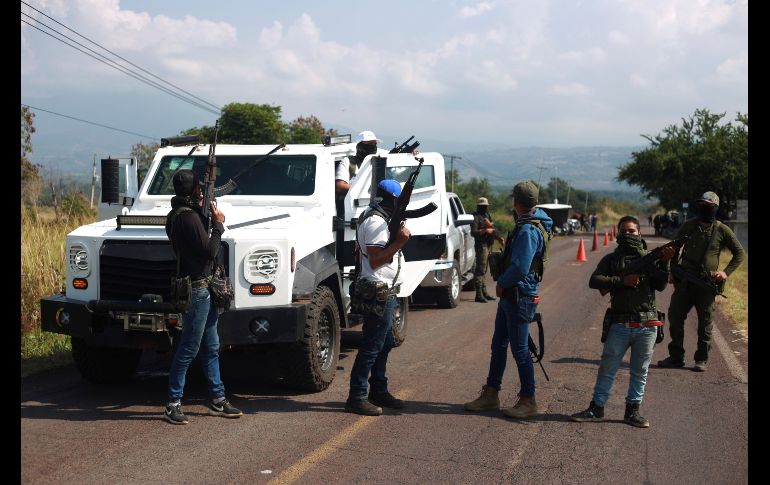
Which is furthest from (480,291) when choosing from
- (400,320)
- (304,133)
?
(304,133)

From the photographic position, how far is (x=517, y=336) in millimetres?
6918

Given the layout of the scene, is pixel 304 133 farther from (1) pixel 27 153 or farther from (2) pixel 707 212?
(2) pixel 707 212

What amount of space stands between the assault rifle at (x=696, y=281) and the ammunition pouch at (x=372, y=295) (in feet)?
12.5

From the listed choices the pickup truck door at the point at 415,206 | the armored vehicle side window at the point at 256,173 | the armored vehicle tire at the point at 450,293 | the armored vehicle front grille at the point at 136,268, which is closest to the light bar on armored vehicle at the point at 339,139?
the pickup truck door at the point at 415,206

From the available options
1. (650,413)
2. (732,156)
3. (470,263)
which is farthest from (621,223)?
(732,156)

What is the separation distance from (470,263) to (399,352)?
6.32 m

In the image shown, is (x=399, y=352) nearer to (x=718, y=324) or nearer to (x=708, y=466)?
(x=708, y=466)

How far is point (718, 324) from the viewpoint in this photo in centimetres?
1331

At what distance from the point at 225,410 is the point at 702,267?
18.1 feet

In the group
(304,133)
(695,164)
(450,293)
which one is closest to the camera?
(450,293)

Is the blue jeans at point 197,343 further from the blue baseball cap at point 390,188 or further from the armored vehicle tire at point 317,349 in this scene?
the blue baseball cap at point 390,188

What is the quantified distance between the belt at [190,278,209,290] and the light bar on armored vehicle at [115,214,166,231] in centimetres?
109

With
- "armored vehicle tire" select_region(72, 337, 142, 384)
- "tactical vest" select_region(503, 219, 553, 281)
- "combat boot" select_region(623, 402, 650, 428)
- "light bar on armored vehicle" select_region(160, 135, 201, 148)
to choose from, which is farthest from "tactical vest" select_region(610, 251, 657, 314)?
"light bar on armored vehicle" select_region(160, 135, 201, 148)

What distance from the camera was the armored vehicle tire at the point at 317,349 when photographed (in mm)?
7387
